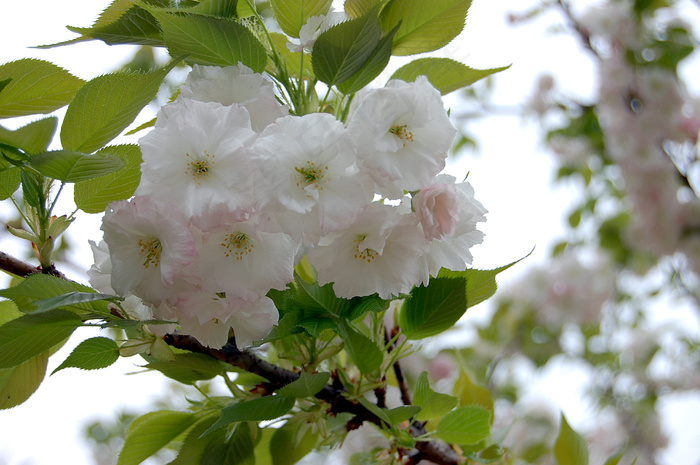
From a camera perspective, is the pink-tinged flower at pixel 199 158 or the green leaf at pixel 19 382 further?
the green leaf at pixel 19 382

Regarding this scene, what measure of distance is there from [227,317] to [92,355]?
0.36 feet

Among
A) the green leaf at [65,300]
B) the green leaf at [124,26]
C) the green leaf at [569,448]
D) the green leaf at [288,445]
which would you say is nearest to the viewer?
the green leaf at [65,300]

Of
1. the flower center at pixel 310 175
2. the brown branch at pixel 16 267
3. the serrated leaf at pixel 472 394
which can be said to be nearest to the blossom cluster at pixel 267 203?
the flower center at pixel 310 175

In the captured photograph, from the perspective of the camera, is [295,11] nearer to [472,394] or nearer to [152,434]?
[152,434]

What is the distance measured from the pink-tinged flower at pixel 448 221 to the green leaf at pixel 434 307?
1.6 inches

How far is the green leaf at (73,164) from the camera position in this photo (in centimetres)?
38

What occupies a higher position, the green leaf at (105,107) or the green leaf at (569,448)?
the green leaf at (105,107)

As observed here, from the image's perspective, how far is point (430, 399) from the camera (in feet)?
1.58

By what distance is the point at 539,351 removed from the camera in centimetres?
219

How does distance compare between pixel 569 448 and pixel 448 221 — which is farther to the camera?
pixel 569 448

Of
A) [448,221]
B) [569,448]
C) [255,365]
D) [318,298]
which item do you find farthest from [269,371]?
[569,448]

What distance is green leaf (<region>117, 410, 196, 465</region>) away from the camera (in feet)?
1.68

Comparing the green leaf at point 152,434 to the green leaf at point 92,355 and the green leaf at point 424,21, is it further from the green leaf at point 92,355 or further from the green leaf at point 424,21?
the green leaf at point 424,21

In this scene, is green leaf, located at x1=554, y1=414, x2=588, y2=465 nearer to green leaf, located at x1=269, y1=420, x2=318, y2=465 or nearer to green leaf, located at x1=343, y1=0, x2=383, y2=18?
green leaf, located at x1=269, y1=420, x2=318, y2=465
